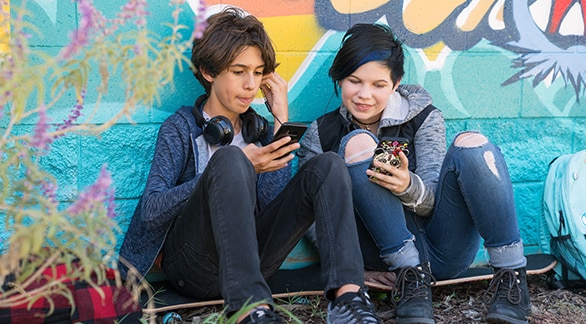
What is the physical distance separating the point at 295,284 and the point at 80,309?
105 centimetres

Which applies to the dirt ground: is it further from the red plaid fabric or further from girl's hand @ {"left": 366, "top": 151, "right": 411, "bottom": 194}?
girl's hand @ {"left": 366, "top": 151, "right": 411, "bottom": 194}

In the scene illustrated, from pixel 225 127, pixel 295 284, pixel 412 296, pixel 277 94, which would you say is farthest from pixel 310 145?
pixel 412 296

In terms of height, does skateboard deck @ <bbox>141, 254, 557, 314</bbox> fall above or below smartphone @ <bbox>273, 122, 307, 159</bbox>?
below

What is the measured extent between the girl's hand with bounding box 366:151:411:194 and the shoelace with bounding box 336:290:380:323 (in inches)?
18.7

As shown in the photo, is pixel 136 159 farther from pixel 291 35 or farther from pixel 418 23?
pixel 418 23

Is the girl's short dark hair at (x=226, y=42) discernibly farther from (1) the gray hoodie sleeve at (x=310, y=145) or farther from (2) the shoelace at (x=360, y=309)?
(2) the shoelace at (x=360, y=309)

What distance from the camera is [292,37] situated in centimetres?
308

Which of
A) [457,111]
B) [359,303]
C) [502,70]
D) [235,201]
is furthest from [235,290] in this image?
[502,70]

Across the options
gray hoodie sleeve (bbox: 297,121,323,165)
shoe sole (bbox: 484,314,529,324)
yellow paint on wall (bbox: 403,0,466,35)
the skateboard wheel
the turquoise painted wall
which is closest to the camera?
shoe sole (bbox: 484,314,529,324)

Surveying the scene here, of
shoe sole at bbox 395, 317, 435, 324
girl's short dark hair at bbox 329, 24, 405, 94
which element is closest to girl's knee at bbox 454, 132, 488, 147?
girl's short dark hair at bbox 329, 24, 405, 94

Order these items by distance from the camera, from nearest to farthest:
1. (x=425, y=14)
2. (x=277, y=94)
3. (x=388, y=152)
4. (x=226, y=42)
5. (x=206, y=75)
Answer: (x=388, y=152)
(x=226, y=42)
(x=206, y=75)
(x=277, y=94)
(x=425, y=14)

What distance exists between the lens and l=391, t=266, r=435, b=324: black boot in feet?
8.19

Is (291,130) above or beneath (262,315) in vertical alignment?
above

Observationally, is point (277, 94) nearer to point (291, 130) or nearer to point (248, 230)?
point (291, 130)
